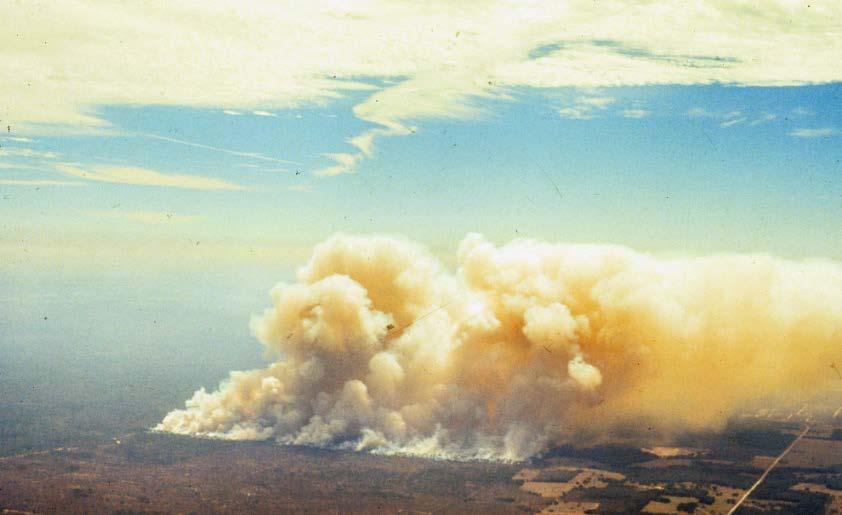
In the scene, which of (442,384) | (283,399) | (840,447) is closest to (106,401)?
(283,399)

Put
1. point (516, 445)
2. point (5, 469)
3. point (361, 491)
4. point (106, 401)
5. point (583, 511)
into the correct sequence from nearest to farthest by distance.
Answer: point (583, 511) → point (361, 491) → point (516, 445) → point (5, 469) → point (106, 401)

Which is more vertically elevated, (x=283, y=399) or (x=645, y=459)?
(x=283, y=399)

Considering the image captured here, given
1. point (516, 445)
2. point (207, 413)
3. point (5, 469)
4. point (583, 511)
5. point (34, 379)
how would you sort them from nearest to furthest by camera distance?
point (583, 511) < point (516, 445) < point (5, 469) < point (207, 413) < point (34, 379)

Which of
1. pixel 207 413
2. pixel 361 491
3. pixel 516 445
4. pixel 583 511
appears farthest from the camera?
pixel 207 413

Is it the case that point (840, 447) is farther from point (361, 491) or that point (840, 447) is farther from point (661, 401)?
point (361, 491)

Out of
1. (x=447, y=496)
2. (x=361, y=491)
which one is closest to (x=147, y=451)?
(x=361, y=491)

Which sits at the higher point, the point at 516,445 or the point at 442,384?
the point at 442,384

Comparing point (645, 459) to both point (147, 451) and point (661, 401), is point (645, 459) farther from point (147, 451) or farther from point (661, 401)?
point (147, 451)

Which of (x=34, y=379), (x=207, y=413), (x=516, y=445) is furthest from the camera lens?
(x=34, y=379)

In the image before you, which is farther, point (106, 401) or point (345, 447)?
point (106, 401)
